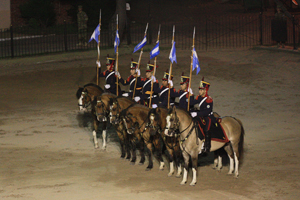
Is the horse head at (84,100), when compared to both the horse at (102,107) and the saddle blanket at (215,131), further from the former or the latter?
the saddle blanket at (215,131)

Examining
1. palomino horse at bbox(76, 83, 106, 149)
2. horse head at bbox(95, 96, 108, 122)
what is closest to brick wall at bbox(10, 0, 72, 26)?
palomino horse at bbox(76, 83, 106, 149)

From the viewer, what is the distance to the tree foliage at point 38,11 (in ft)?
122

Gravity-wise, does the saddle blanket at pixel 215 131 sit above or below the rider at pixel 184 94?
below

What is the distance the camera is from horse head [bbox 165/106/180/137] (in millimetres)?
10307

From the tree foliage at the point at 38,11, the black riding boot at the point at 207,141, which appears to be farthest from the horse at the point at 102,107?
the tree foliage at the point at 38,11

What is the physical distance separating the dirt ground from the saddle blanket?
896mm

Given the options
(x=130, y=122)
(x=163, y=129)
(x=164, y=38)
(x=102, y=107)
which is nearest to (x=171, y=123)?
(x=163, y=129)

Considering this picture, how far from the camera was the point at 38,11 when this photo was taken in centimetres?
3703

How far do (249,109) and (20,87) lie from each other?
995cm

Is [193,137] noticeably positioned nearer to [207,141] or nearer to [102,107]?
[207,141]

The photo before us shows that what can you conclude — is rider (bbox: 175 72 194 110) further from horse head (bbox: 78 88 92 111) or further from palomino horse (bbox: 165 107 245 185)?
horse head (bbox: 78 88 92 111)

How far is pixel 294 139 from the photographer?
47.9 feet

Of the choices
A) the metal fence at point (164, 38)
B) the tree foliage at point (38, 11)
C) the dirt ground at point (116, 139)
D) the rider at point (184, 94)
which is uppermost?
the tree foliage at point (38, 11)

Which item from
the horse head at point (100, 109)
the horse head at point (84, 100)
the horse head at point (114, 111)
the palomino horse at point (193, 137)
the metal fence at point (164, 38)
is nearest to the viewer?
the palomino horse at point (193, 137)
